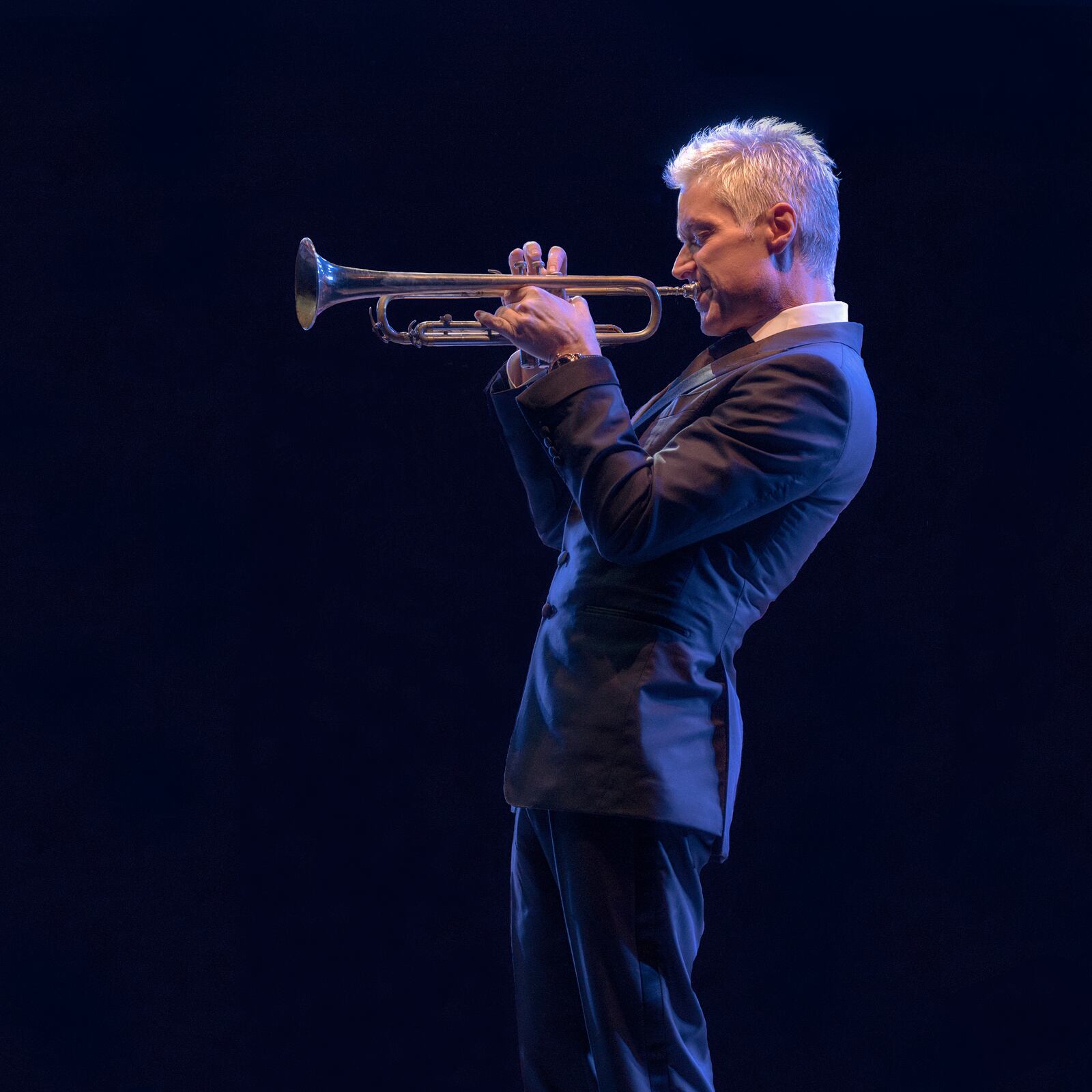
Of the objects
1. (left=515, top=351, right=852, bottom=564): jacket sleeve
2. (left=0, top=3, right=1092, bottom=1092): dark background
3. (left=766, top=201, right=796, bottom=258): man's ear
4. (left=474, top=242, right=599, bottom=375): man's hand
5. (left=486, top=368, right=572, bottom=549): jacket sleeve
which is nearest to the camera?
(left=515, top=351, right=852, bottom=564): jacket sleeve

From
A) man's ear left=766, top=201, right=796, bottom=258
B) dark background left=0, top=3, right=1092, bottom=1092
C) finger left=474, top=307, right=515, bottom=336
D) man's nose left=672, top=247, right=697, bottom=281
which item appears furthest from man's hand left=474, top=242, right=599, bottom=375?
dark background left=0, top=3, right=1092, bottom=1092

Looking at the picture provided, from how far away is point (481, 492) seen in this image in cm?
229

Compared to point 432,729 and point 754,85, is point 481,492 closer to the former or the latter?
point 432,729

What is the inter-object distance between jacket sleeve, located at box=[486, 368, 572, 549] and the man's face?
0.98ft

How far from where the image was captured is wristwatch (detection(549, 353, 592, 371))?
1.46 metres

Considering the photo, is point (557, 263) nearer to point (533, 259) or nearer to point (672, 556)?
point (533, 259)

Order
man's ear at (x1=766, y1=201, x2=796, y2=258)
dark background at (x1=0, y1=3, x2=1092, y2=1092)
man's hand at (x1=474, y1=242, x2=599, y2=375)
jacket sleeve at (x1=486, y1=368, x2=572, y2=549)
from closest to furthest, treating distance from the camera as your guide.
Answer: man's hand at (x1=474, y1=242, x2=599, y2=375)
man's ear at (x1=766, y1=201, x2=796, y2=258)
jacket sleeve at (x1=486, y1=368, x2=572, y2=549)
dark background at (x1=0, y1=3, x2=1092, y2=1092)

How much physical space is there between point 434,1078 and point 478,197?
1682 millimetres

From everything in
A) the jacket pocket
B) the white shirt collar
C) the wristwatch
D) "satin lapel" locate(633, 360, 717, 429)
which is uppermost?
the white shirt collar

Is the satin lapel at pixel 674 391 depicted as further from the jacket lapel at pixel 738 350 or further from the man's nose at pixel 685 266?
the man's nose at pixel 685 266

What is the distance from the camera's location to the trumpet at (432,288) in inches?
69.2

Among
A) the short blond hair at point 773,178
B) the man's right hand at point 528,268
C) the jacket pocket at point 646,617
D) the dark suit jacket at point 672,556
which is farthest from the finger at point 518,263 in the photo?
the jacket pocket at point 646,617

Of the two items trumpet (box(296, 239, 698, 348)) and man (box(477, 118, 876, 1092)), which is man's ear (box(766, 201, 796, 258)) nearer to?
man (box(477, 118, 876, 1092))

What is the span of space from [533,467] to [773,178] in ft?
1.72
